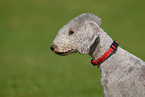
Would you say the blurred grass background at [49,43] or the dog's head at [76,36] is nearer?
the dog's head at [76,36]

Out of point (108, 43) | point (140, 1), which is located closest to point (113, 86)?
point (108, 43)

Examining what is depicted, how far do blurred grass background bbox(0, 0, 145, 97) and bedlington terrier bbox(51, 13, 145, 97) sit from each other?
278 centimetres

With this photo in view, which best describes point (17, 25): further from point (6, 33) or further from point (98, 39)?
point (98, 39)

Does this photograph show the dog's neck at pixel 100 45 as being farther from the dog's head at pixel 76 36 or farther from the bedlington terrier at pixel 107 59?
the dog's head at pixel 76 36

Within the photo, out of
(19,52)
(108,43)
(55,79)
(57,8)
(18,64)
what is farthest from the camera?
(57,8)

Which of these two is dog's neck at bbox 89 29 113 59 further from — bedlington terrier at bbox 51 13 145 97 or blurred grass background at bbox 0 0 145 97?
blurred grass background at bbox 0 0 145 97

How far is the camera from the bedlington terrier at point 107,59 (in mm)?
3372

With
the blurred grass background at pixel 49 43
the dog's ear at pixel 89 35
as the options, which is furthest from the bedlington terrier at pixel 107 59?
the blurred grass background at pixel 49 43

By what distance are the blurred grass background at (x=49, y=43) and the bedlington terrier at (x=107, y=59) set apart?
2.78 m

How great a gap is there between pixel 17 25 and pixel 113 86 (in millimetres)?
25675

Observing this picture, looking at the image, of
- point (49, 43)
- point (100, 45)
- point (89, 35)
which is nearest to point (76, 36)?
point (89, 35)

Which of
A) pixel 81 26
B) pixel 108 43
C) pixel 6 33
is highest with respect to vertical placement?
pixel 6 33

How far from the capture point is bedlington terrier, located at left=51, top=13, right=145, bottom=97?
11.1 feet

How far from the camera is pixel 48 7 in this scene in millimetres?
33531
